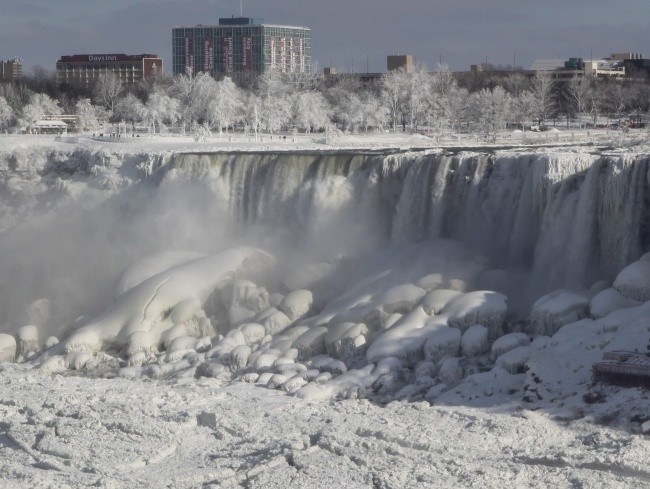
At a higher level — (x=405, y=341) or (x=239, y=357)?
(x=405, y=341)

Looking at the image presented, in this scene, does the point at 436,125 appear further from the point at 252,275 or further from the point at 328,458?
the point at 328,458

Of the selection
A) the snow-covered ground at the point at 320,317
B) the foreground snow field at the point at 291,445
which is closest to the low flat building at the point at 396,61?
the snow-covered ground at the point at 320,317

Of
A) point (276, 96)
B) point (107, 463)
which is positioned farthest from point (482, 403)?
point (276, 96)

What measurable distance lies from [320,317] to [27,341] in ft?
25.1

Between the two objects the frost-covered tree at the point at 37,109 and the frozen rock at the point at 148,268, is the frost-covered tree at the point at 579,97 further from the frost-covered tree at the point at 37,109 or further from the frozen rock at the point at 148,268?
the frozen rock at the point at 148,268

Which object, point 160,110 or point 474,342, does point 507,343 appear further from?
point 160,110

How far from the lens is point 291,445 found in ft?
64.2

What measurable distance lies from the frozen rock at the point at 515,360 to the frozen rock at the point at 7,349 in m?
12.5

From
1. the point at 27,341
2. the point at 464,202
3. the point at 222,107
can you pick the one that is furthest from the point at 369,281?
the point at 222,107

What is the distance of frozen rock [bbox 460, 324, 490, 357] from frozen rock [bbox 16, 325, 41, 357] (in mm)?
11253

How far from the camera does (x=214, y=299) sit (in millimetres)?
30562

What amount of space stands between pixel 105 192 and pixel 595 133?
2365 cm

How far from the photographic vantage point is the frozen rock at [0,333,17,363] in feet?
96.5

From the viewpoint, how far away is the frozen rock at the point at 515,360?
23302mm
